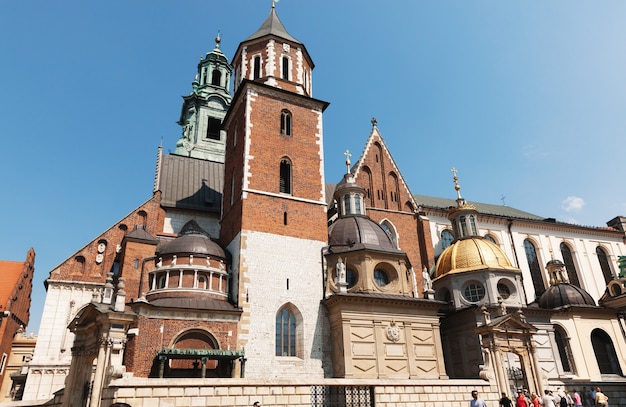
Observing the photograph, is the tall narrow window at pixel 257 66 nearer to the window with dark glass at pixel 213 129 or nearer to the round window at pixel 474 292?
the round window at pixel 474 292

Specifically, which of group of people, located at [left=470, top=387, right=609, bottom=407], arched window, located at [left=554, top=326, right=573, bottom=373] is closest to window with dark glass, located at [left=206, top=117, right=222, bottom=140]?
arched window, located at [left=554, top=326, right=573, bottom=373]

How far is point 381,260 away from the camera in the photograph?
2205cm

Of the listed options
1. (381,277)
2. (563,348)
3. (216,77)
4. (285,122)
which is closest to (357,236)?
(381,277)

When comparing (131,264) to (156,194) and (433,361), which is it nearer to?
(156,194)

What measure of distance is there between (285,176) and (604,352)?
2015 centimetres

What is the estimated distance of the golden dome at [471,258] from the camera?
82.5 ft

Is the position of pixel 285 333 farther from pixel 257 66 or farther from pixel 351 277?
pixel 257 66

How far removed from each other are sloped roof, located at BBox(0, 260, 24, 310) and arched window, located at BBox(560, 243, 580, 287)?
130 ft

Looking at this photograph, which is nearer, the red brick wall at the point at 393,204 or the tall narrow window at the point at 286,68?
the tall narrow window at the point at 286,68

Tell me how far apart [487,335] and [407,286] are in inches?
185

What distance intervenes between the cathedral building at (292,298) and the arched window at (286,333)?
61 millimetres

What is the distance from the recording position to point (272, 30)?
27.5 m

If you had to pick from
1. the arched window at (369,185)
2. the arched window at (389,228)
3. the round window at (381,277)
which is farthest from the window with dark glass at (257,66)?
the round window at (381,277)

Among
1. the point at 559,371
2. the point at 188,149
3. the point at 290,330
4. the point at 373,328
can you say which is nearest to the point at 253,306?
the point at 290,330
